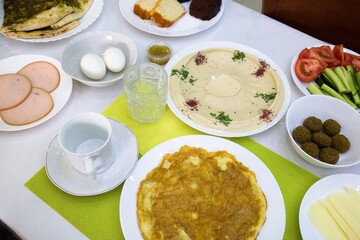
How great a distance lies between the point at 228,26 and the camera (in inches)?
61.4

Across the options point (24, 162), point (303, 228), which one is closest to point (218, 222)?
point (303, 228)

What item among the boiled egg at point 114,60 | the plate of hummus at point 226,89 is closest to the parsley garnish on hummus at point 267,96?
the plate of hummus at point 226,89

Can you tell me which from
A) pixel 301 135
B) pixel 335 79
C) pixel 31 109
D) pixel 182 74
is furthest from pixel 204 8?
pixel 31 109

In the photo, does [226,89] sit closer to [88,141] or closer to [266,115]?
[266,115]

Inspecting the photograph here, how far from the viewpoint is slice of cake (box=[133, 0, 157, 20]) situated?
1.50 m

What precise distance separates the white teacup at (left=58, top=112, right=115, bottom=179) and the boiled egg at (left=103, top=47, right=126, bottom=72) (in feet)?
1.11

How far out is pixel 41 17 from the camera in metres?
1.44

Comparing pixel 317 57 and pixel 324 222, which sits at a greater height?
pixel 317 57

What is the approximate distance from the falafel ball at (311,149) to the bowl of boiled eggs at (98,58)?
71cm

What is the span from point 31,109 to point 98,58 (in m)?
0.31

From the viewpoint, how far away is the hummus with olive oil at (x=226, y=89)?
3.82 ft

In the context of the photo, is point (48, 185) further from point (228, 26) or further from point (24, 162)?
point (228, 26)

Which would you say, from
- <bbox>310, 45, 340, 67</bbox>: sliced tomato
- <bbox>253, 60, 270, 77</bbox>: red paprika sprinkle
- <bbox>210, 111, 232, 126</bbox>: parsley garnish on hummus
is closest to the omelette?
<bbox>210, 111, 232, 126</bbox>: parsley garnish on hummus

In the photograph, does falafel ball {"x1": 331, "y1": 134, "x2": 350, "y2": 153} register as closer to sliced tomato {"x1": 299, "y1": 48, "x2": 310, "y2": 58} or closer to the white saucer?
sliced tomato {"x1": 299, "y1": 48, "x2": 310, "y2": 58}
